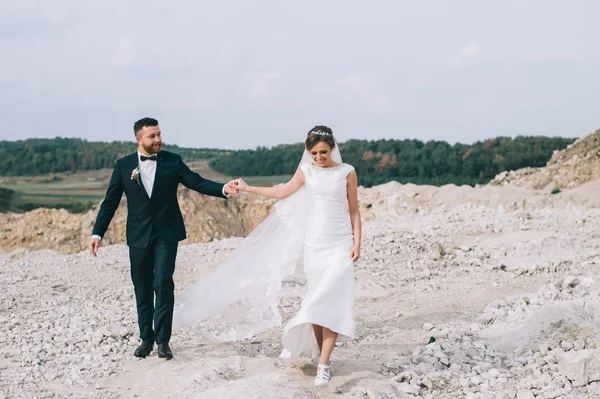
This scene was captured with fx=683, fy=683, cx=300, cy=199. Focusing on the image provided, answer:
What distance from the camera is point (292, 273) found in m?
5.54

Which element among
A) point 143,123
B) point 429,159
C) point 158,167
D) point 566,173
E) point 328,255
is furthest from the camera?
point 429,159

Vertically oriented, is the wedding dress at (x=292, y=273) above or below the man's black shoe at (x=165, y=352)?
above

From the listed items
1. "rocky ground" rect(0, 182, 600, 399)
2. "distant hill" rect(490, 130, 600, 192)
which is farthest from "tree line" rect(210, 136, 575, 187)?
"rocky ground" rect(0, 182, 600, 399)

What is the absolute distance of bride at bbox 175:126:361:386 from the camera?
4852 mm

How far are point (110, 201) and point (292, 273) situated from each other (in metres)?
1.63

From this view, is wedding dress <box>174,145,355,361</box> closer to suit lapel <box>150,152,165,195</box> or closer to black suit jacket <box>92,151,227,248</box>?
black suit jacket <box>92,151,227,248</box>

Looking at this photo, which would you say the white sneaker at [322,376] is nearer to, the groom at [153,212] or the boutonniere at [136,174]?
the groom at [153,212]

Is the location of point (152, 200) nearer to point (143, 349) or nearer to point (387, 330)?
point (143, 349)

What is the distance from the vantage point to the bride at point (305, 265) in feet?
15.9

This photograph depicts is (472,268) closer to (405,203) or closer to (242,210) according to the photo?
(405,203)

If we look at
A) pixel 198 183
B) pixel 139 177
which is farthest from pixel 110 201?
pixel 198 183

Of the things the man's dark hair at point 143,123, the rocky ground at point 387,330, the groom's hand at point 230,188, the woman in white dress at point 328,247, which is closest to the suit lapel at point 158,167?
the man's dark hair at point 143,123

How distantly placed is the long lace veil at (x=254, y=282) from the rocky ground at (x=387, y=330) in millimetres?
283

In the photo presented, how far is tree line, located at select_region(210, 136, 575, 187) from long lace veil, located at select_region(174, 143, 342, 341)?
25471 mm
